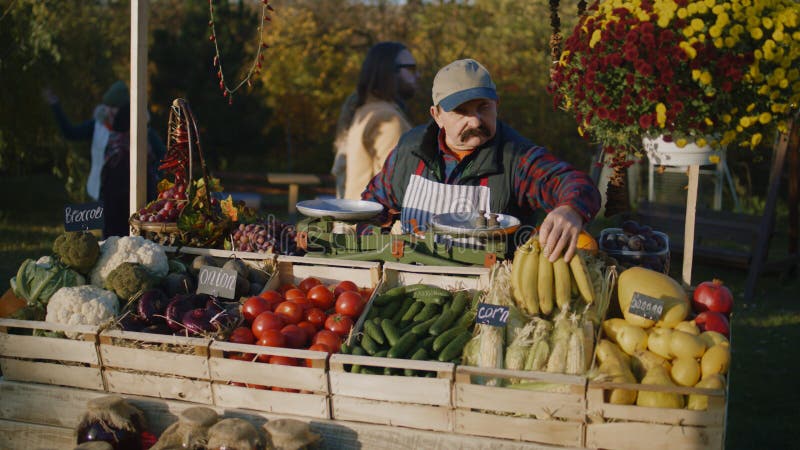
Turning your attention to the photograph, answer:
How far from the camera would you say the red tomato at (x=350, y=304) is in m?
3.13

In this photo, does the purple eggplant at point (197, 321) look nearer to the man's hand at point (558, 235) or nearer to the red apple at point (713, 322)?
the man's hand at point (558, 235)

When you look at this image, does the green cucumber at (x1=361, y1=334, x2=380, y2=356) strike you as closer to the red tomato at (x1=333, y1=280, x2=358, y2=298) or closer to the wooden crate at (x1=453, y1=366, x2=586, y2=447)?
the wooden crate at (x1=453, y1=366, x2=586, y2=447)

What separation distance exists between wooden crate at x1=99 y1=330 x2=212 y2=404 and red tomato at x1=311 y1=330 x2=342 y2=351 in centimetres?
40

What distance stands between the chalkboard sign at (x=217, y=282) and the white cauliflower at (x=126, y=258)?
22 centimetres

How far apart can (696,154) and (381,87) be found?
3081mm

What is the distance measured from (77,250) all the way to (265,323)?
0.92 metres

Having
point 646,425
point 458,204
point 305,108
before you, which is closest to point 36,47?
point 305,108

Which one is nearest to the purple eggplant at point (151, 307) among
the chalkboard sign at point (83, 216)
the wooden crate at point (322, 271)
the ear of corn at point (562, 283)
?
the wooden crate at point (322, 271)

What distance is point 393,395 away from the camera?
2562 millimetres

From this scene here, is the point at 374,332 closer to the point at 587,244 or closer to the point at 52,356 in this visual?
the point at 587,244

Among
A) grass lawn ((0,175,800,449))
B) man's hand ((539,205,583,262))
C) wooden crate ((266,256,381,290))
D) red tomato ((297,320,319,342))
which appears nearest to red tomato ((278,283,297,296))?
wooden crate ((266,256,381,290))

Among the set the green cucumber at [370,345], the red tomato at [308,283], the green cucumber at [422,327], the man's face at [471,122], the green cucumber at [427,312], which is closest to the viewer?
the green cucumber at [370,345]

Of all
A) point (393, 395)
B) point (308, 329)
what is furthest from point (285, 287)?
point (393, 395)

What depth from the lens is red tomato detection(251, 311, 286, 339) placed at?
2912 mm
